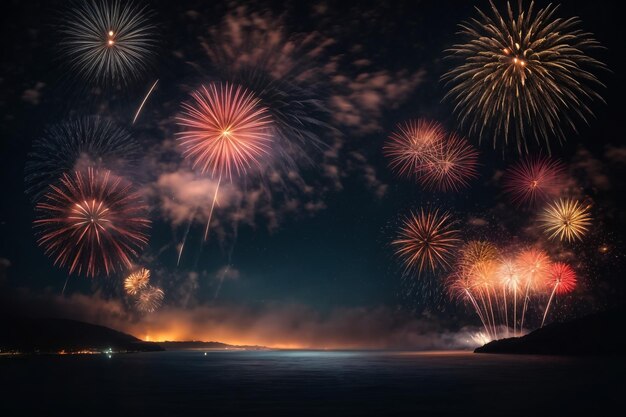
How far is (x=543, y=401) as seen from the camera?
3145cm

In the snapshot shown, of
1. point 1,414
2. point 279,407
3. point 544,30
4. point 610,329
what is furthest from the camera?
A: point 610,329

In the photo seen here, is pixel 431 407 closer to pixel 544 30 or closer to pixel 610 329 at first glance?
pixel 544 30

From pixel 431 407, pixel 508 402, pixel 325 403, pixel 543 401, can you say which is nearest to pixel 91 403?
pixel 325 403

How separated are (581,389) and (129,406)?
120 feet

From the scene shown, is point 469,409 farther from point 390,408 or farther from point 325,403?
point 325,403

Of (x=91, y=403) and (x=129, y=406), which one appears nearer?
(x=129, y=406)

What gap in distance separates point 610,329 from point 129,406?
684 ft

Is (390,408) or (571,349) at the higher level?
(571,349)

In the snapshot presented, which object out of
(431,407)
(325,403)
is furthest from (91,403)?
(431,407)

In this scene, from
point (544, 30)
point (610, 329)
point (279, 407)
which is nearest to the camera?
point (279, 407)

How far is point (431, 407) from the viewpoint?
2864cm

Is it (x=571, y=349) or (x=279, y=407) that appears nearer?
(x=279, y=407)

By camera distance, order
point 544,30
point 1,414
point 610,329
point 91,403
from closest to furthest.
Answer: point 1,414 → point 91,403 → point 544,30 → point 610,329

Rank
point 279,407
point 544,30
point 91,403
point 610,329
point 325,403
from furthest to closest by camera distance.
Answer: point 610,329 < point 544,30 < point 91,403 < point 325,403 < point 279,407
